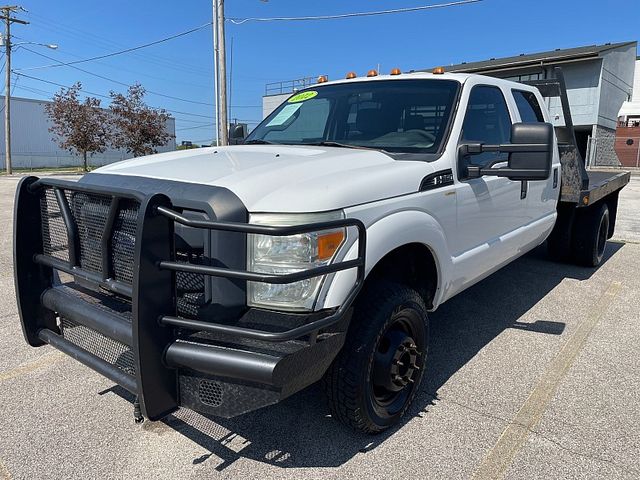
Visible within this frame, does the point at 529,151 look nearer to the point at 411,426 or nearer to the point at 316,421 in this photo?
the point at 411,426

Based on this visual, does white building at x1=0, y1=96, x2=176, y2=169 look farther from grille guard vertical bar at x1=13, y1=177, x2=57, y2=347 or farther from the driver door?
grille guard vertical bar at x1=13, y1=177, x2=57, y2=347

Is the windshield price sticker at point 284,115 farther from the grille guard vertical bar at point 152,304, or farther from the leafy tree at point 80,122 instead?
the leafy tree at point 80,122

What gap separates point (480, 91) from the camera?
147 inches

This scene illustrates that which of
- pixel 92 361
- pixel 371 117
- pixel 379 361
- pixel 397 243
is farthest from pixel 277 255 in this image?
pixel 371 117

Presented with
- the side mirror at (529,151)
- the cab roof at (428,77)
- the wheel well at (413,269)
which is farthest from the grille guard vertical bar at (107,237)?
the cab roof at (428,77)

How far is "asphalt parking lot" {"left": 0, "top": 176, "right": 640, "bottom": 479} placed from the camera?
249 centimetres

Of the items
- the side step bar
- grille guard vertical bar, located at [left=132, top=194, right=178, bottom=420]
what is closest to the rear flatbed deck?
grille guard vertical bar, located at [left=132, top=194, right=178, bottom=420]

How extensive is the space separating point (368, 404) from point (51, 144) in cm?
5231

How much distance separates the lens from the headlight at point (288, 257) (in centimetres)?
220

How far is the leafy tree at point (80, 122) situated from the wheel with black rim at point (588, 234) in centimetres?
3160

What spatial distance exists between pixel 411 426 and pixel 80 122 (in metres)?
34.1

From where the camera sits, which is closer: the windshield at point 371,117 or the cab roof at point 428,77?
the windshield at point 371,117

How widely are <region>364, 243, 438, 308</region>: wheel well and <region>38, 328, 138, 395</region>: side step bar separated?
1.28 meters

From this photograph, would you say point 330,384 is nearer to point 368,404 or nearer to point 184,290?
point 368,404
